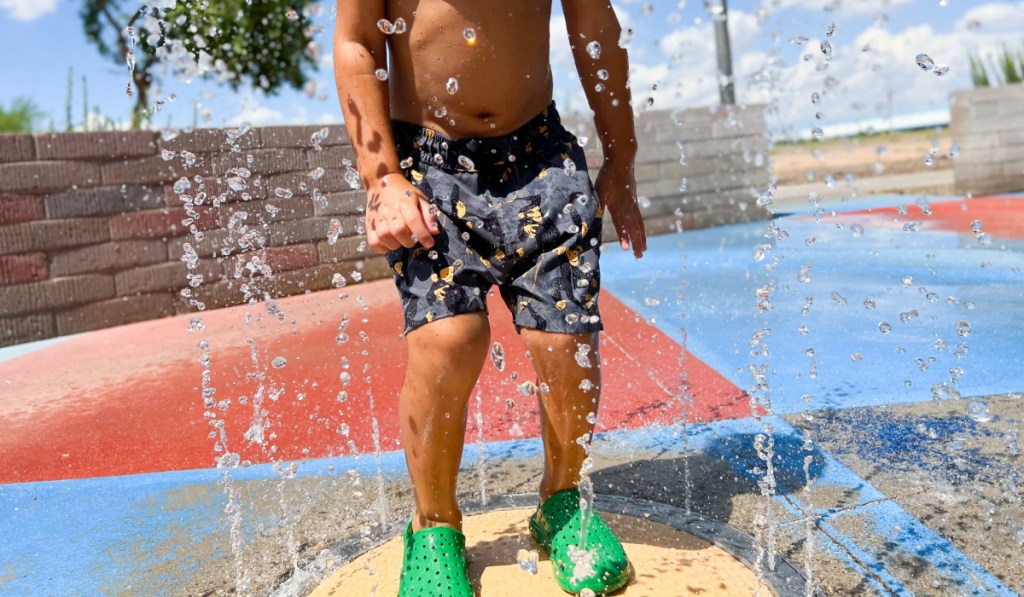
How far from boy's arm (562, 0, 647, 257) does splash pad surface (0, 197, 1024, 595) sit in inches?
23.4

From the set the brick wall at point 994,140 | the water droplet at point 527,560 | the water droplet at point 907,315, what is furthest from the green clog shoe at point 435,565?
the brick wall at point 994,140

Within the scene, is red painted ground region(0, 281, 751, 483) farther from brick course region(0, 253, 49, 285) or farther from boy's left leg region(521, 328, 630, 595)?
boy's left leg region(521, 328, 630, 595)

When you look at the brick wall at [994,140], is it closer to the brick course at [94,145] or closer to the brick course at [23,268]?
the brick course at [94,145]

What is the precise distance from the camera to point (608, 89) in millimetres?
1879

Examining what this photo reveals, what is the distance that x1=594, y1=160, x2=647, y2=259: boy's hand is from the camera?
1.97 metres

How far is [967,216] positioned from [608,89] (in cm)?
668

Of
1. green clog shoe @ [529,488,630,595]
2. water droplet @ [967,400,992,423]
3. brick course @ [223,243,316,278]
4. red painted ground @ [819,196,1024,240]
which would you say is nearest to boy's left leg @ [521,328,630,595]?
green clog shoe @ [529,488,630,595]

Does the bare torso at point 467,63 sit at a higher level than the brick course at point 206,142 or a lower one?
lower

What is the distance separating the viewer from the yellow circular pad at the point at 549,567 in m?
1.64

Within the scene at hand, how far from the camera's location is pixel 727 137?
8.45m

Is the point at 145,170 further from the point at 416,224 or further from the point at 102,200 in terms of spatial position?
the point at 416,224

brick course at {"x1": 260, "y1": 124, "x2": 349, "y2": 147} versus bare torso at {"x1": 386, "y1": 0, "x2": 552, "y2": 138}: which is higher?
brick course at {"x1": 260, "y1": 124, "x2": 349, "y2": 147}

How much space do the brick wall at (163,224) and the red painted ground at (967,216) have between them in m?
4.59

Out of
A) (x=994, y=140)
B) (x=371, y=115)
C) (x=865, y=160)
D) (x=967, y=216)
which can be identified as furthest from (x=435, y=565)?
(x=865, y=160)
